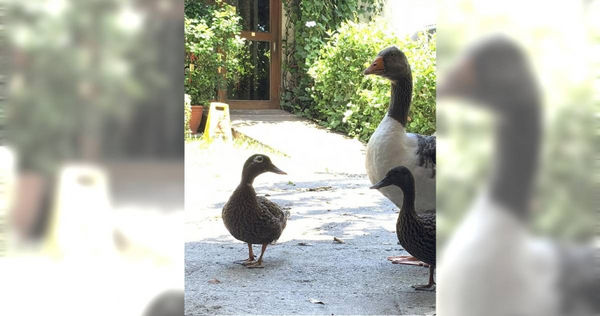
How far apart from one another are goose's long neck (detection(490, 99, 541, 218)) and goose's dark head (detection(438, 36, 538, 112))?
2 cm

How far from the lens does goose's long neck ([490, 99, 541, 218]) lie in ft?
4.95

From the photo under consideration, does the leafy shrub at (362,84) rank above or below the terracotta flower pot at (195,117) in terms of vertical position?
above

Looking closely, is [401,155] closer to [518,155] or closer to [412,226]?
[412,226]

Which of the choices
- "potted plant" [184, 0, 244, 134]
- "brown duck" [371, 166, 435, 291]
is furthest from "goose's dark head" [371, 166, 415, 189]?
"potted plant" [184, 0, 244, 134]

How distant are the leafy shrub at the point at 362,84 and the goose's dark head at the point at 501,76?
23.4 ft

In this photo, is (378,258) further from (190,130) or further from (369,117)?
(190,130)

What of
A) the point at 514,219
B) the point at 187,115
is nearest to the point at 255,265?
the point at 514,219

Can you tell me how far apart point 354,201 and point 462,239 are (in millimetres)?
4445

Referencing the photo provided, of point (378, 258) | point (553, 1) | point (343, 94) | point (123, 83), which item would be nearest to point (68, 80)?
point (123, 83)

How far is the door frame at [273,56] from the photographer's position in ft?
42.6

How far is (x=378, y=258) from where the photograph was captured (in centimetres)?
396

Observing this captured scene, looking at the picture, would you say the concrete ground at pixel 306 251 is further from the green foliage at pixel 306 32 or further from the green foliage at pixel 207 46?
the green foliage at pixel 306 32

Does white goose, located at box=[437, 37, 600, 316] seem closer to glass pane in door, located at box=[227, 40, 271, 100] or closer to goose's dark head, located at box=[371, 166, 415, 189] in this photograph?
goose's dark head, located at box=[371, 166, 415, 189]

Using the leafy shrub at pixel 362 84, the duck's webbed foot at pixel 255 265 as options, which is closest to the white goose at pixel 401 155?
the duck's webbed foot at pixel 255 265
